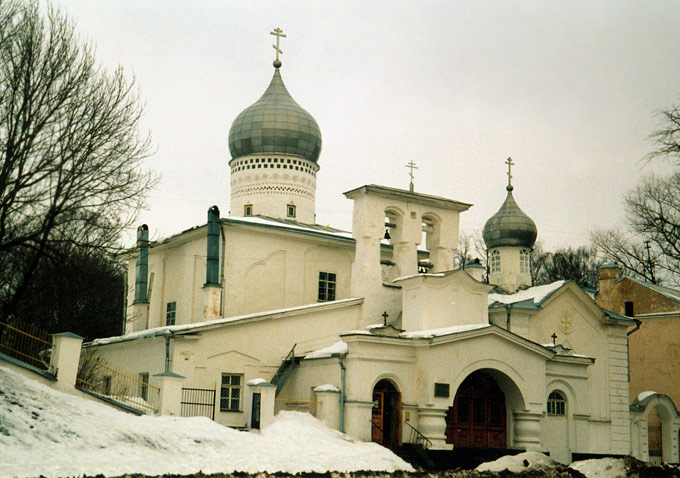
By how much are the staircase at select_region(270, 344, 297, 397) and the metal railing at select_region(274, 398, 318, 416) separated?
331mm

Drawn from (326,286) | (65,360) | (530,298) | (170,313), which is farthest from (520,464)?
(170,313)

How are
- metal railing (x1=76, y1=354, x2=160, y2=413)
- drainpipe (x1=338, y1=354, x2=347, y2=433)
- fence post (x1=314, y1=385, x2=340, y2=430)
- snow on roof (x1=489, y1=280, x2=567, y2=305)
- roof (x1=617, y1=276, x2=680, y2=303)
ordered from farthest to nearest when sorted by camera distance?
roof (x1=617, y1=276, x2=680, y2=303) < snow on roof (x1=489, y1=280, x2=567, y2=305) < metal railing (x1=76, y1=354, x2=160, y2=413) < drainpipe (x1=338, y1=354, x2=347, y2=433) < fence post (x1=314, y1=385, x2=340, y2=430)

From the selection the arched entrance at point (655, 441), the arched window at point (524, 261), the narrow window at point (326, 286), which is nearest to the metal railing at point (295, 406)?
the narrow window at point (326, 286)

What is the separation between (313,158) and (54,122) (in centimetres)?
1555

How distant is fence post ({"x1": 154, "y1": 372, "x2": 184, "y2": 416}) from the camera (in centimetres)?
1983

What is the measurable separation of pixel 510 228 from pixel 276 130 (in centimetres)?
1281

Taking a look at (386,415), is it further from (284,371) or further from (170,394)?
(170,394)

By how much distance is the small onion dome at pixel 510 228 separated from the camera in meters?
39.0

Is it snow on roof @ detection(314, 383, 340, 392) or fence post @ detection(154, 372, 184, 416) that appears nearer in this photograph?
fence post @ detection(154, 372, 184, 416)

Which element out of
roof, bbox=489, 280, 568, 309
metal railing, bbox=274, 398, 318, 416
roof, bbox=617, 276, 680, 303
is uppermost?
roof, bbox=617, 276, 680, 303

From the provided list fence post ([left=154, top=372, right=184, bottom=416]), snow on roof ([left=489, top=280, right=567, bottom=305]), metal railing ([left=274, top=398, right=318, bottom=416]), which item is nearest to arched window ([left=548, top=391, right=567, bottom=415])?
snow on roof ([left=489, top=280, right=567, bottom=305])

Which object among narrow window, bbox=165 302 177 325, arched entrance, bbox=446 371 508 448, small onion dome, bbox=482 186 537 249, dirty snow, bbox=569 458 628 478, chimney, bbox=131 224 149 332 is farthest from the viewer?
small onion dome, bbox=482 186 537 249

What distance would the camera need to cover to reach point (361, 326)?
26.3 metres

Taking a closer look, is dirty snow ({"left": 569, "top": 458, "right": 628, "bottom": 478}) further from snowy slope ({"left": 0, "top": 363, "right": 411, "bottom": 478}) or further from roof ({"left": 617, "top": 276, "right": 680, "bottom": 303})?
roof ({"left": 617, "top": 276, "right": 680, "bottom": 303})
